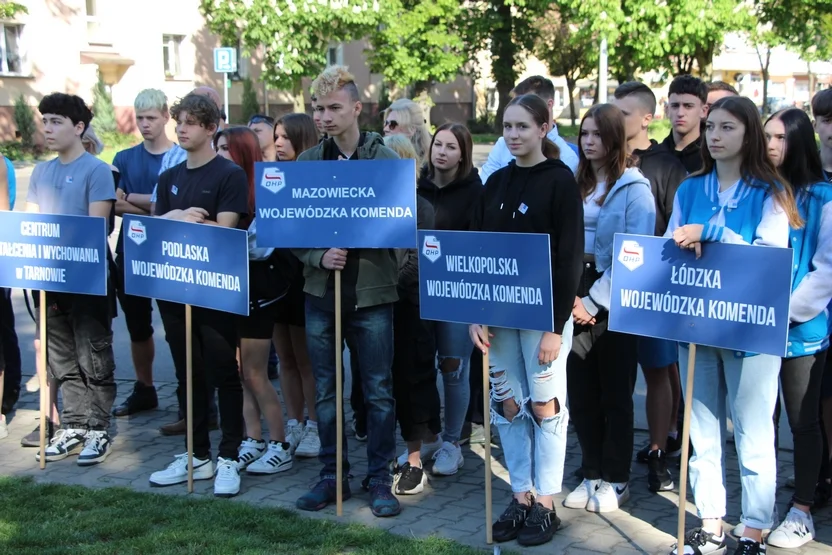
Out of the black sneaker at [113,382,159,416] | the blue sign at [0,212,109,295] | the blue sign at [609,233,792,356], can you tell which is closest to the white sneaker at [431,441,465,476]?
the blue sign at [609,233,792,356]

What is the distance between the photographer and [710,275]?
3973 millimetres

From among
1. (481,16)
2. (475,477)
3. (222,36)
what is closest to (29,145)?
(222,36)

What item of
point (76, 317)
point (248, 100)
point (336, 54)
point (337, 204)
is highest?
point (336, 54)

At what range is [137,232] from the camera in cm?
543

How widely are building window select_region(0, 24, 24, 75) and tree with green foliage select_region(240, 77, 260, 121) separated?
30.2 ft

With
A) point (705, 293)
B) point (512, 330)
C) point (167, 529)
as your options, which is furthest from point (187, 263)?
point (705, 293)

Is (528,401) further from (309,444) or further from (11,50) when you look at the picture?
(11,50)

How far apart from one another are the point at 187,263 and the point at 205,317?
335 millimetres

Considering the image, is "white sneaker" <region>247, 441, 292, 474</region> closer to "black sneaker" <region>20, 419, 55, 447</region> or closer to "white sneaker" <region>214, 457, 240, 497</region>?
"white sneaker" <region>214, 457, 240, 497</region>

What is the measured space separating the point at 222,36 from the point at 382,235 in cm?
3421

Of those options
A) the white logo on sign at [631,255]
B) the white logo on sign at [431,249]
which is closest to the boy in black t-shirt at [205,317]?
the white logo on sign at [431,249]

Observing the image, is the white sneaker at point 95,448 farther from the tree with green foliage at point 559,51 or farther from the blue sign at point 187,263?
the tree with green foliage at point 559,51

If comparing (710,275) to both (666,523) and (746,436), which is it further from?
(666,523)

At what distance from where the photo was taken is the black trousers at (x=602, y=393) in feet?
15.8
